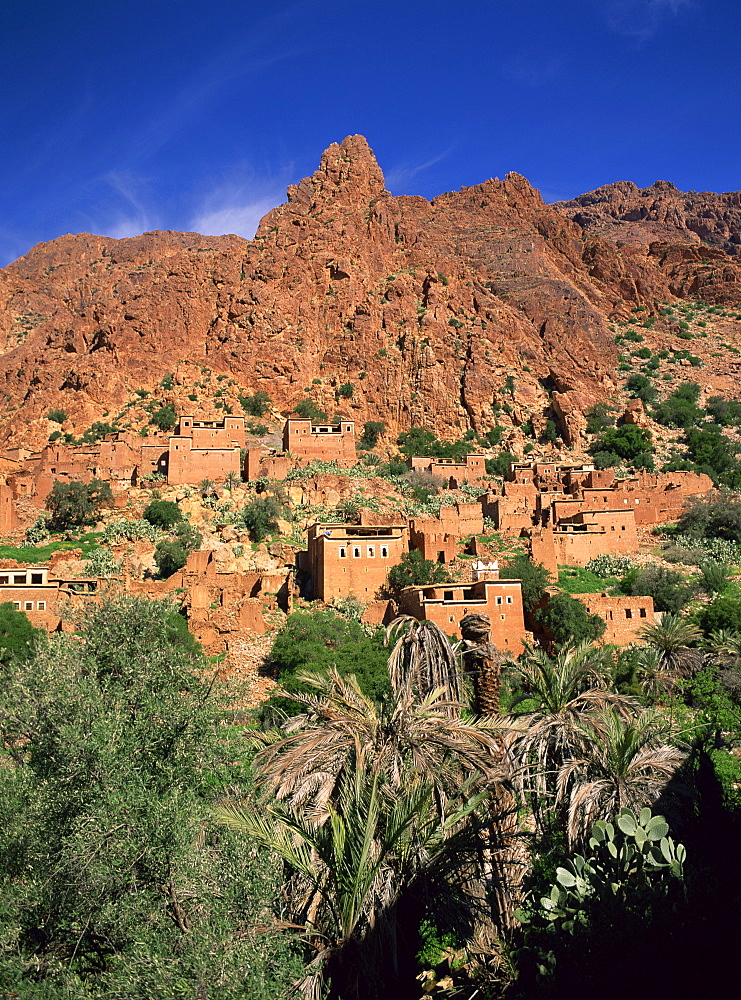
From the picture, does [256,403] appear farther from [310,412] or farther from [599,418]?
[599,418]

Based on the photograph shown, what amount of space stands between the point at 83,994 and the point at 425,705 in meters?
5.78

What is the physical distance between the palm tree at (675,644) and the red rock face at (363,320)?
142 ft

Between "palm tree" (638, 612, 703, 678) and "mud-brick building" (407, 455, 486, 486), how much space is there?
2944 cm

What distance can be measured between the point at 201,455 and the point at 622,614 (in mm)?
30362

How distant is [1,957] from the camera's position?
12000 mm

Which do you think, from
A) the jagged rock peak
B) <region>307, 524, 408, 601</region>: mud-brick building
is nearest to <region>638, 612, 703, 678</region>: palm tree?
<region>307, 524, 408, 601</region>: mud-brick building

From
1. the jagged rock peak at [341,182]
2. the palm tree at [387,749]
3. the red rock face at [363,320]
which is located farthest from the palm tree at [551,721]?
the jagged rock peak at [341,182]

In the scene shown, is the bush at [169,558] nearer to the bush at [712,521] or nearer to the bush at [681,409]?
the bush at [712,521]

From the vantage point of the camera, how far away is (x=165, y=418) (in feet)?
222

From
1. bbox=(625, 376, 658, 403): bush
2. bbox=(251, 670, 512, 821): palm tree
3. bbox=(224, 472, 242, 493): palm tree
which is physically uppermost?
bbox=(625, 376, 658, 403): bush

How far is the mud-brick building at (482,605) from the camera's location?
34.2m

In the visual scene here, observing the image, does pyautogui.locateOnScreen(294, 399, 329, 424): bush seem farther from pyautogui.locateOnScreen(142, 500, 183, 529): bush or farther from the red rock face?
pyautogui.locateOnScreen(142, 500, 183, 529): bush

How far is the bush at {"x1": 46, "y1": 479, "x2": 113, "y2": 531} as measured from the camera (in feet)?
163

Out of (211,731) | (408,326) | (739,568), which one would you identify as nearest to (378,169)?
(408,326)
